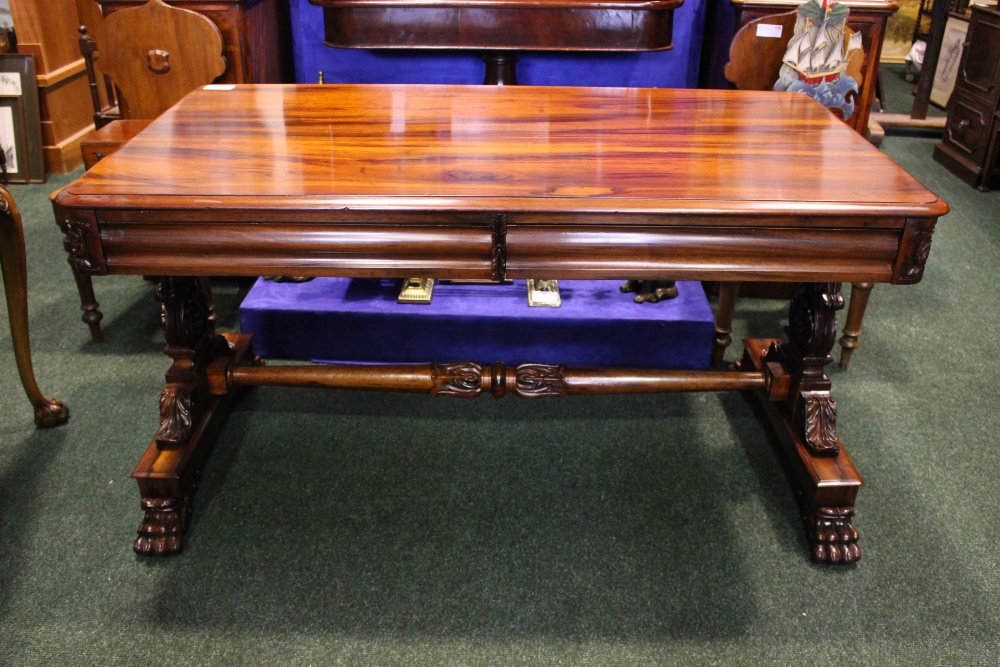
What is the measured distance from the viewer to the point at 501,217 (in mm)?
1684

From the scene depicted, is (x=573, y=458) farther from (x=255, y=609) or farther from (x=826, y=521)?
(x=255, y=609)

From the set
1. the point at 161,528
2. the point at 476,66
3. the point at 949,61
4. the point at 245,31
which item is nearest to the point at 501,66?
the point at 476,66

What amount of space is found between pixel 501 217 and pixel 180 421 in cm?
107

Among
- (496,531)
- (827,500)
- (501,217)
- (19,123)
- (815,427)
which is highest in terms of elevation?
(501,217)

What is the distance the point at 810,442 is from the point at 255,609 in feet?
4.67

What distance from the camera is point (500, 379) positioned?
2270 mm

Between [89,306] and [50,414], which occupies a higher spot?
[89,306]

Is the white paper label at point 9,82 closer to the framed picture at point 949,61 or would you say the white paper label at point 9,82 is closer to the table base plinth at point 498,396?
the table base plinth at point 498,396

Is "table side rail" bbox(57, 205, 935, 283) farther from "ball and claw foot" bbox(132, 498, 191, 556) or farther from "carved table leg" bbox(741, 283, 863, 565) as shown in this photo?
"ball and claw foot" bbox(132, 498, 191, 556)

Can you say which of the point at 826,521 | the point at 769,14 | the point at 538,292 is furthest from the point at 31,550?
the point at 769,14

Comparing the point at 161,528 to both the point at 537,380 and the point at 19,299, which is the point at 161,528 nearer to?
the point at 19,299

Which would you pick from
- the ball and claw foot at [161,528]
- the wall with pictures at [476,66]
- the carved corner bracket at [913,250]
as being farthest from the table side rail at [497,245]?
the wall with pictures at [476,66]

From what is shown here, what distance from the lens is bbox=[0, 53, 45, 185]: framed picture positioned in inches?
169

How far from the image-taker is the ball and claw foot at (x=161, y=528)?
2059 millimetres
